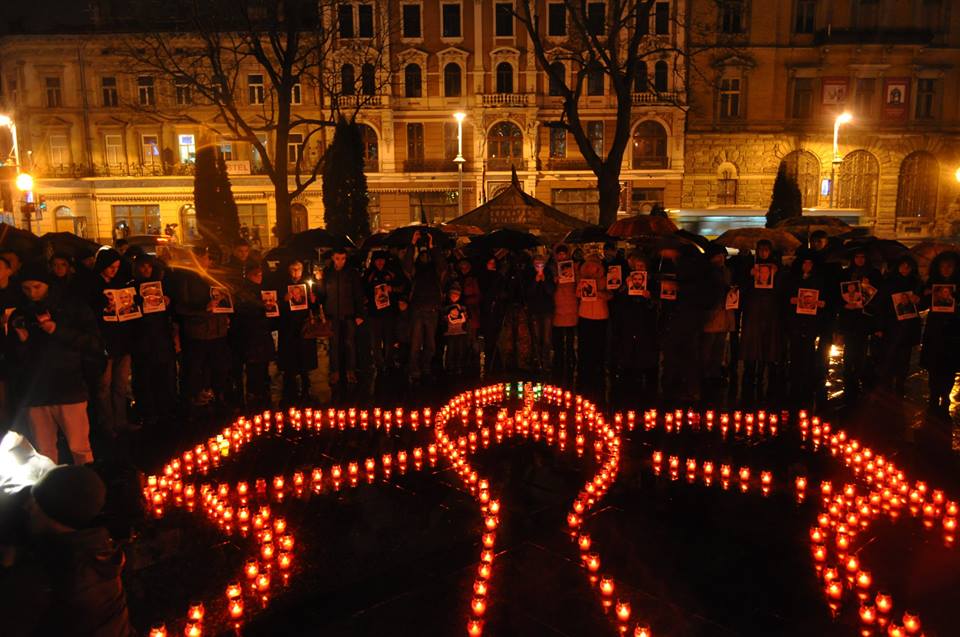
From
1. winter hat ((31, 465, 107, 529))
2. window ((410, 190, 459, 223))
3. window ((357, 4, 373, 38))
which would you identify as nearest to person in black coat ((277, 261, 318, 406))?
winter hat ((31, 465, 107, 529))

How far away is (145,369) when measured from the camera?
879cm

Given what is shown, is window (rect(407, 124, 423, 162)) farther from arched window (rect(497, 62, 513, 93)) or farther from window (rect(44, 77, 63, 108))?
window (rect(44, 77, 63, 108))

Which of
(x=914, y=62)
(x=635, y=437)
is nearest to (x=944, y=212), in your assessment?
(x=914, y=62)

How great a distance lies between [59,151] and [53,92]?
321 centimetres

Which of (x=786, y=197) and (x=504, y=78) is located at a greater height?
(x=504, y=78)

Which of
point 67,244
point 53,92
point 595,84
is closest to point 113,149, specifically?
point 53,92

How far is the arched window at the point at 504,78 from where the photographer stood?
3994 cm

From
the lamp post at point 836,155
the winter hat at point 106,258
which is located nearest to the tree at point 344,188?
the winter hat at point 106,258

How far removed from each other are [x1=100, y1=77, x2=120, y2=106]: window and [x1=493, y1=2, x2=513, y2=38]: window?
21199mm

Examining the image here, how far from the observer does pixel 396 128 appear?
40.3m

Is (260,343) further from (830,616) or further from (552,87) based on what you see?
(552,87)

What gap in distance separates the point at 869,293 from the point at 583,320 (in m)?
3.78

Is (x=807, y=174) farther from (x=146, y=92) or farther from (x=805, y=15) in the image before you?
(x=146, y=92)

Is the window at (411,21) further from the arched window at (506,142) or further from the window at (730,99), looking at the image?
the window at (730,99)
